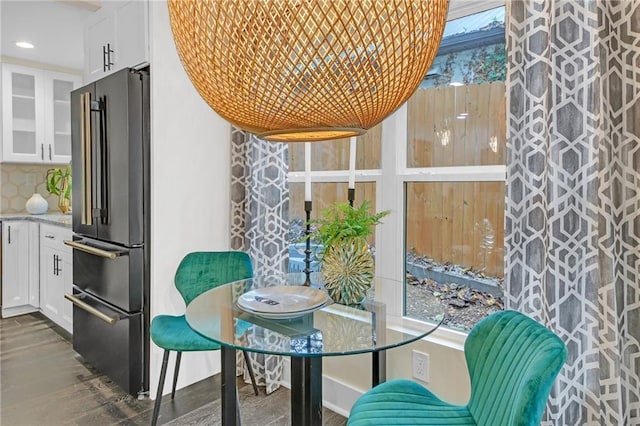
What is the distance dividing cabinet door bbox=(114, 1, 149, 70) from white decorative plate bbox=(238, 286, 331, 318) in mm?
1533

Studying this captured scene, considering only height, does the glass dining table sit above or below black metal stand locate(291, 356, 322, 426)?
above

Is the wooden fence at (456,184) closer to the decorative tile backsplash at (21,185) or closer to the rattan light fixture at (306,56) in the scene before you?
the rattan light fixture at (306,56)

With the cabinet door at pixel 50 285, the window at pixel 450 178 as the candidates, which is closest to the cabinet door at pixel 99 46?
the cabinet door at pixel 50 285

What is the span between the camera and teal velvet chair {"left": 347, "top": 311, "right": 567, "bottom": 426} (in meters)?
1.02

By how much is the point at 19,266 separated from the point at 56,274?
659mm

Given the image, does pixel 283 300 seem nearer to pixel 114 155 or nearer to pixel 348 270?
pixel 348 270

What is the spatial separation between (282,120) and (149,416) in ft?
6.20

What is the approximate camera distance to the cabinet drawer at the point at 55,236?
3.32 meters

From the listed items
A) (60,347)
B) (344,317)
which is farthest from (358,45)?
(60,347)

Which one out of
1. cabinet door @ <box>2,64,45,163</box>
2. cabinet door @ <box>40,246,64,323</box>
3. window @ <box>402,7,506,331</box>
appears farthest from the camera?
cabinet door @ <box>2,64,45,163</box>

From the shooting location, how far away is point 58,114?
4328 mm

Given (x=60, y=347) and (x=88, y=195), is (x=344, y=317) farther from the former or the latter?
(x=60, y=347)

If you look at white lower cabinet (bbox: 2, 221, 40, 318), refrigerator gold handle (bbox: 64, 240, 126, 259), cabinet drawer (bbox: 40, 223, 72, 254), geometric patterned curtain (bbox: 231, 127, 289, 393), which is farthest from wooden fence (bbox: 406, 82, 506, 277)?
white lower cabinet (bbox: 2, 221, 40, 318)

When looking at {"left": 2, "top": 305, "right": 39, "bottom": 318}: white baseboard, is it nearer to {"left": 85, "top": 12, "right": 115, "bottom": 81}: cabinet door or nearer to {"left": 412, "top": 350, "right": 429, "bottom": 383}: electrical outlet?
{"left": 85, "top": 12, "right": 115, "bottom": 81}: cabinet door
